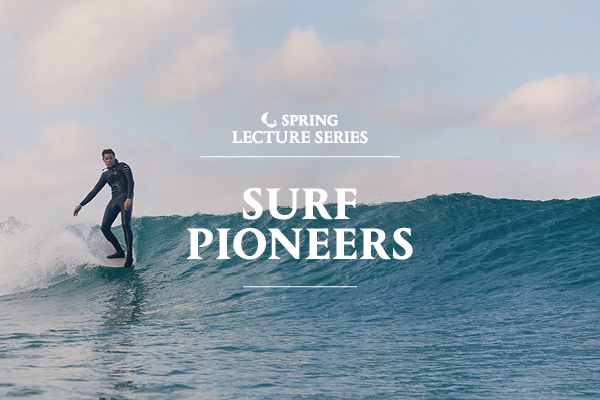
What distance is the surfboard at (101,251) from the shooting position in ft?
36.6

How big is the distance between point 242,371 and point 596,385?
290 cm

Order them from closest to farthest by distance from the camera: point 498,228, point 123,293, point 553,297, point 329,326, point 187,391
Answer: point 187,391, point 329,326, point 553,297, point 123,293, point 498,228

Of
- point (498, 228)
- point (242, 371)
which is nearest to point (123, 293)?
point (242, 371)

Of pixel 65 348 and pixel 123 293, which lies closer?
pixel 65 348

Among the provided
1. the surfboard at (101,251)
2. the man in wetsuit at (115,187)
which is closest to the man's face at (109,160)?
the man in wetsuit at (115,187)

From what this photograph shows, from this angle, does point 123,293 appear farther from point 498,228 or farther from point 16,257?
point 498,228

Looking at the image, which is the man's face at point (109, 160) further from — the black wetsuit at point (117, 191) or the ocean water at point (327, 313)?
the ocean water at point (327, 313)

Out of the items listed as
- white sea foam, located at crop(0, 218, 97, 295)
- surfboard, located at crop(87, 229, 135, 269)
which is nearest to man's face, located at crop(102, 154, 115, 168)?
surfboard, located at crop(87, 229, 135, 269)

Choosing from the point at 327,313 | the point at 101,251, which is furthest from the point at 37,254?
the point at 327,313

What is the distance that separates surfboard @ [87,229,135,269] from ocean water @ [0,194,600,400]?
0.14 meters

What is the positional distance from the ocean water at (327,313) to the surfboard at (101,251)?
0.46 ft

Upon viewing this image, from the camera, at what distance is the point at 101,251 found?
11.6m

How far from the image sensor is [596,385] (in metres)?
3.99

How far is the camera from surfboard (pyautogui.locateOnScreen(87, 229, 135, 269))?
36.6 ft
